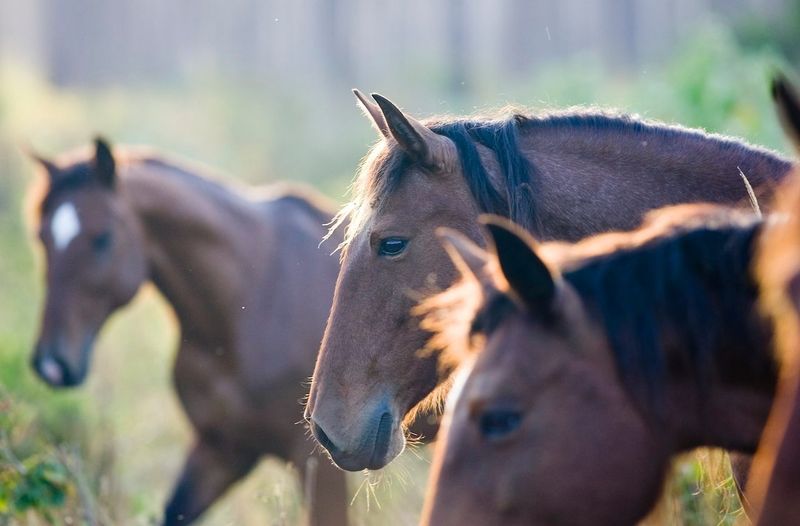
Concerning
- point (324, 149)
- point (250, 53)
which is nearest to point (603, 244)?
point (324, 149)

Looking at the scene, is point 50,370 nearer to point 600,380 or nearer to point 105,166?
point 105,166

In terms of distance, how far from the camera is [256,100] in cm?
2350

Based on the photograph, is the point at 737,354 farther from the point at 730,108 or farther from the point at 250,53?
the point at 250,53

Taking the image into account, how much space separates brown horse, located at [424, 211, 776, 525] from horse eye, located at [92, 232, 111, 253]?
4634 mm

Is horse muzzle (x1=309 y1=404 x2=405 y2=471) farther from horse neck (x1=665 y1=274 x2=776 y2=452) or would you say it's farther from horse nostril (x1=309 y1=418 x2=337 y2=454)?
horse neck (x1=665 y1=274 x2=776 y2=452)

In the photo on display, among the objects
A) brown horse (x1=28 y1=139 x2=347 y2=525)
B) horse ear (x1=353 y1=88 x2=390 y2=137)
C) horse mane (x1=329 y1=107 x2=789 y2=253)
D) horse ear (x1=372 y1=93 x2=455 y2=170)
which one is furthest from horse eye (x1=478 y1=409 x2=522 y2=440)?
brown horse (x1=28 y1=139 x2=347 y2=525)

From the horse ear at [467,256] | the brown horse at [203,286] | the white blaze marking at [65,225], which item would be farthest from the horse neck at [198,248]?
the horse ear at [467,256]

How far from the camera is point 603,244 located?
7.99 feet

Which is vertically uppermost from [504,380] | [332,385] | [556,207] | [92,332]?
[504,380]

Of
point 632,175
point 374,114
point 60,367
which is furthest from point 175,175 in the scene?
point 632,175

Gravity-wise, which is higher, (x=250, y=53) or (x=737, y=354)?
(x=737, y=354)

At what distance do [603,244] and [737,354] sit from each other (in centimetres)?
38

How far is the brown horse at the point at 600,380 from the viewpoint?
7.14ft

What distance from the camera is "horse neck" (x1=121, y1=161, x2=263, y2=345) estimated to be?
6.41 metres
